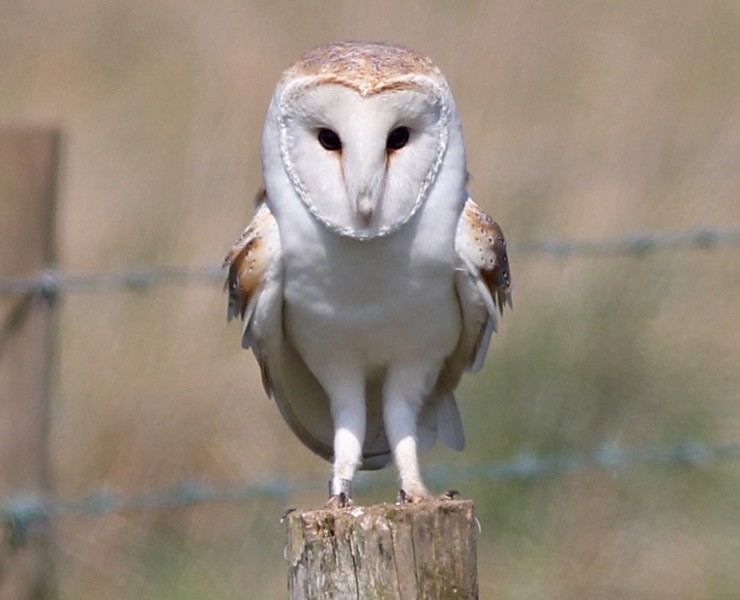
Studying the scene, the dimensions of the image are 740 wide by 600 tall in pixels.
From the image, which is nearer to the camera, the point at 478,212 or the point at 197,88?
the point at 478,212

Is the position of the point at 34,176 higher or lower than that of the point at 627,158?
lower

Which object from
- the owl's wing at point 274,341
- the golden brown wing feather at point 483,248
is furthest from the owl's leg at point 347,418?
the golden brown wing feather at point 483,248

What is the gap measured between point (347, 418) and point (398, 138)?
86cm

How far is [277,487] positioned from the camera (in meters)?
5.54

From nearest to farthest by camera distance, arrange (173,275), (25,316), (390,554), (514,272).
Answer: (390,554) < (25,316) < (173,275) < (514,272)

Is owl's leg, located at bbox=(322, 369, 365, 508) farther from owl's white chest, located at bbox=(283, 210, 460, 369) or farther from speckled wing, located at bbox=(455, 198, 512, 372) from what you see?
speckled wing, located at bbox=(455, 198, 512, 372)

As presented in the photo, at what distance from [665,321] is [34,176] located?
10.8 feet

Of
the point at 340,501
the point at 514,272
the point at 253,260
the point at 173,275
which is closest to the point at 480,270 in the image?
the point at 253,260

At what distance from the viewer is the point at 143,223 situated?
8258mm

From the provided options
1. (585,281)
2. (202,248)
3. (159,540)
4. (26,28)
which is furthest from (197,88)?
(159,540)

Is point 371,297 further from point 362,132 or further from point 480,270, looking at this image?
point 362,132

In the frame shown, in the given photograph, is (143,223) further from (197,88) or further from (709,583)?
(709,583)

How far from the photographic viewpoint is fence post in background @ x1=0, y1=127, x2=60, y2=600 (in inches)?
204

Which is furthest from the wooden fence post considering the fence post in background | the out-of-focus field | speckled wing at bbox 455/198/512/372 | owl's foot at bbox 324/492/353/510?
the out-of-focus field
